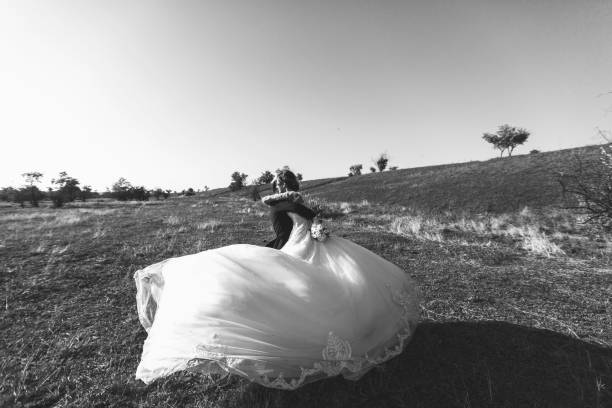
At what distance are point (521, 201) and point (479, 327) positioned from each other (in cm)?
2086

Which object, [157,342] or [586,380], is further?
[586,380]

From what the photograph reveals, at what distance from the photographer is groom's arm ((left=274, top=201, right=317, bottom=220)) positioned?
163 inches

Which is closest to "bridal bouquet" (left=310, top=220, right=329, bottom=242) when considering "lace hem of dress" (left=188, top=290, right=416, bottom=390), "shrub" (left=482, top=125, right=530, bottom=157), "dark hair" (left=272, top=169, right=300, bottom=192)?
"dark hair" (left=272, top=169, right=300, bottom=192)

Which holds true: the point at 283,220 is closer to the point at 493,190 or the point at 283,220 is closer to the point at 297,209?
the point at 297,209

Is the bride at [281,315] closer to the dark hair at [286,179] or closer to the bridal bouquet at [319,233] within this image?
the bridal bouquet at [319,233]

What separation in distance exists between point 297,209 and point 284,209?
22 cm

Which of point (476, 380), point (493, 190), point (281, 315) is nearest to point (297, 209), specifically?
point (281, 315)

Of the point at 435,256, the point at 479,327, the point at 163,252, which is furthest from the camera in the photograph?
the point at 163,252

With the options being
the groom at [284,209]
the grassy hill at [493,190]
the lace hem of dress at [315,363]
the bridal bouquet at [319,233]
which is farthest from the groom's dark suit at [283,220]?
the grassy hill at [493,190]

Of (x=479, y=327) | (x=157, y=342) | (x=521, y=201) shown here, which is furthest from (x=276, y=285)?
(x=521, y=201)

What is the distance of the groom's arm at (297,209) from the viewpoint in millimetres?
4129

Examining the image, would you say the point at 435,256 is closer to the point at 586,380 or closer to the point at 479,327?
the point at 479,327

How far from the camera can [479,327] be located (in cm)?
437

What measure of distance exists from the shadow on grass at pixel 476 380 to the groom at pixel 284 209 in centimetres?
200
